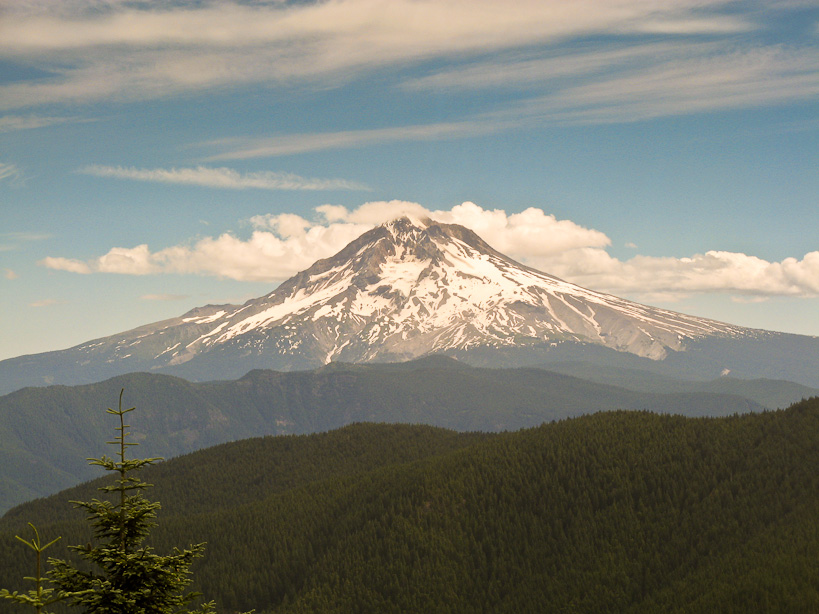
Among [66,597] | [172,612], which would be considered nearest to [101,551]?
[66,597]

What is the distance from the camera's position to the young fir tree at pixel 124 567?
3656 cm

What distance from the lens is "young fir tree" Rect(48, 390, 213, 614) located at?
36.6 m

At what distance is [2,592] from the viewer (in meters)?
29.5

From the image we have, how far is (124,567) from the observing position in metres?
37.9

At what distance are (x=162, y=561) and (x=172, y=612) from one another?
268 centimetres

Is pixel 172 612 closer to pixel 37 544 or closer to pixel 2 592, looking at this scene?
Result: pixel 2 592

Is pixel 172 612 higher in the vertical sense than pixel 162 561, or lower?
lower

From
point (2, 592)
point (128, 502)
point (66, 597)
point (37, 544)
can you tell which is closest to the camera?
point (37, 544)

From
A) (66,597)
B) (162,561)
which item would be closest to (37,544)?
(66,597)

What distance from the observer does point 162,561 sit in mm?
38250

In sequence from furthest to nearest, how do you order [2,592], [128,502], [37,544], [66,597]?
[128,502], [66,597], [2,592], [37,544]

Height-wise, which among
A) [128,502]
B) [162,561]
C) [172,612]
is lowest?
[172,612]

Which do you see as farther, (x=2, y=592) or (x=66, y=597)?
(x=66, y=597)

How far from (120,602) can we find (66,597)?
284 cm
